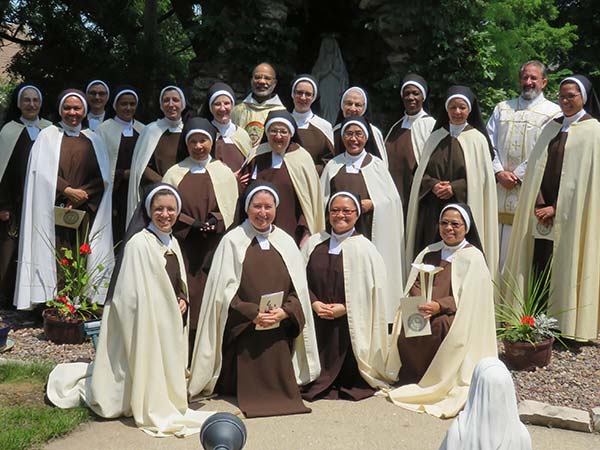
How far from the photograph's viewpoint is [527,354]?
6414mm

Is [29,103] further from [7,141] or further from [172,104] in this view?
[172,104]

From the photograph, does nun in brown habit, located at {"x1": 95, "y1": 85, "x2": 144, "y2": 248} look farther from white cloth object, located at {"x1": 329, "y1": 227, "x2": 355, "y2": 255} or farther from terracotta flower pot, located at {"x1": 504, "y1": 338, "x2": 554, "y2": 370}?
terracotta flower pot, located at {"x1": 504, "y1": 338, "x2": 554, "y2": 370}

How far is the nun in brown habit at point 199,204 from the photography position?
257 inches

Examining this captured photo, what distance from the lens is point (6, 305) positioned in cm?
822

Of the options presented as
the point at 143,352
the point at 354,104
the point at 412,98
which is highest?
the point at 412,98

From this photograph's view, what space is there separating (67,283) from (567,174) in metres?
4.48

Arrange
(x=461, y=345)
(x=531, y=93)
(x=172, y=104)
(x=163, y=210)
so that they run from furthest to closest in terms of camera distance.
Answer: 1. (x=531, y=93)
2. (x=172, y=104)
3. (x=461, y=345)
4. (x=163, y=210)

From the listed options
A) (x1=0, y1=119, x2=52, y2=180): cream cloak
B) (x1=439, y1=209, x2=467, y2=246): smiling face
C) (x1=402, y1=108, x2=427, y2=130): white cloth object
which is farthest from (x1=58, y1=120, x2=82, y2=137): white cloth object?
(x1=439, y1=209, x2=467, y2=246): smiling face

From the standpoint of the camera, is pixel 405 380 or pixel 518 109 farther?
pixel 518 109

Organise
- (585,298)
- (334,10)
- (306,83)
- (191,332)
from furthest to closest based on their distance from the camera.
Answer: (334,10)
(306,83)
(585,298)
(191,332)

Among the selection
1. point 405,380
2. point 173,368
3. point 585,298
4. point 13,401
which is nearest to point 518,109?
point 585,298

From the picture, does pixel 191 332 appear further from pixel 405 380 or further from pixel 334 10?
pixel 334 10

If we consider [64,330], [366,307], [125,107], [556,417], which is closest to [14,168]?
[125,107]

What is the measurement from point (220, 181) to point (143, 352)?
1.86 m
